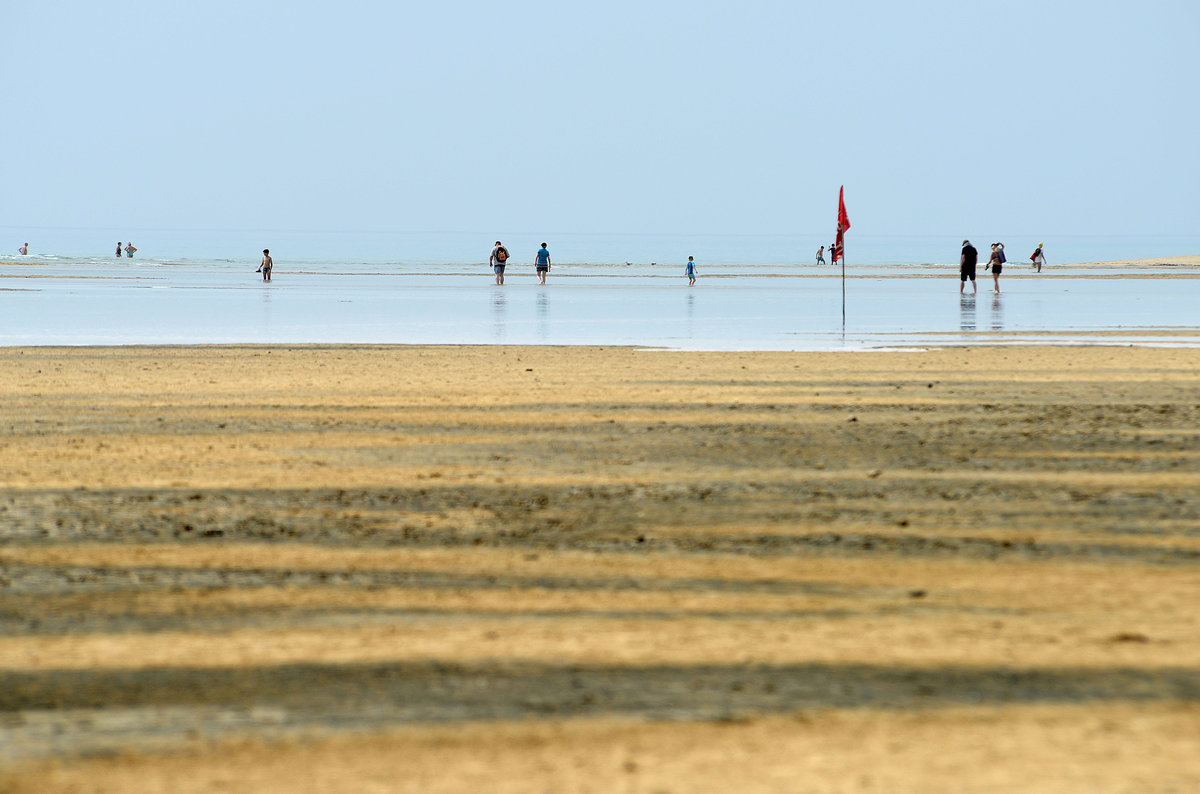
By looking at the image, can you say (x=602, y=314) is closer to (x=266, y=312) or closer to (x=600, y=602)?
(x=266, y=312)

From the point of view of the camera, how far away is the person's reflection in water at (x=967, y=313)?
1015 inches

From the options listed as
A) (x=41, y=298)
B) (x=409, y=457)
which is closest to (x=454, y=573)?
(x=409, y=457)

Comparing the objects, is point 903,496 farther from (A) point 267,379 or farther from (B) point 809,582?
(A) point 267,379

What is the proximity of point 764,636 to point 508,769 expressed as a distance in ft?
4.95

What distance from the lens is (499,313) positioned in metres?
31.6

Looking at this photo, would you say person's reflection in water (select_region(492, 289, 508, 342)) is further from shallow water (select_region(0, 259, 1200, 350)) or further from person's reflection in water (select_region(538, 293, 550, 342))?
person's reflection in water (select_region(538, 293, 550, 342))

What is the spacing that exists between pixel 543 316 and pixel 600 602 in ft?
80.2

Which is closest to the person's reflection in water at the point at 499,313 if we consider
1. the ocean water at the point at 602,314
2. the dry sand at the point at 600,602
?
the ocean water at the point at 602,314

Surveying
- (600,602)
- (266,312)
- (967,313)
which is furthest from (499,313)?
(600,602)

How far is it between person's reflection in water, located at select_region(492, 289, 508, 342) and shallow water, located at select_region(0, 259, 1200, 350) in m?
0.04

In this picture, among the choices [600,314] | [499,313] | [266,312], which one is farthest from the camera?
[266,312]

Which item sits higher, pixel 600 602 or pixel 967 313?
pixel 967 313

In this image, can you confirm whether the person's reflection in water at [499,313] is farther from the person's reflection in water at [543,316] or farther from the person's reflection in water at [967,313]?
the person's reflection in water at [967,313]

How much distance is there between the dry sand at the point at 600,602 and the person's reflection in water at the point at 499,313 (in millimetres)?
12036
